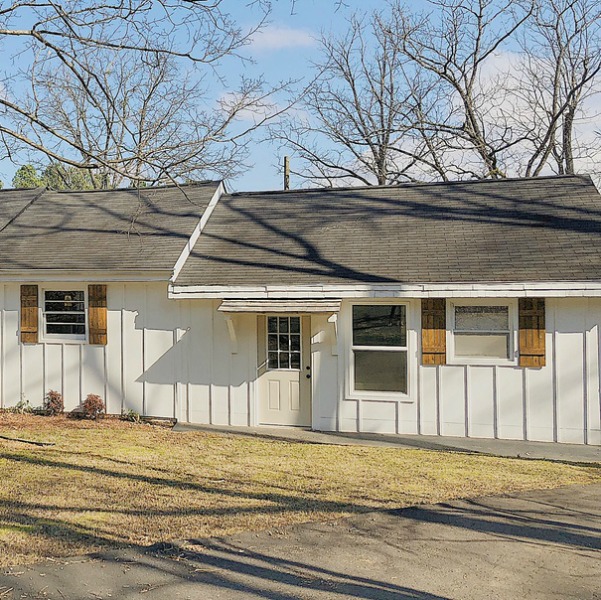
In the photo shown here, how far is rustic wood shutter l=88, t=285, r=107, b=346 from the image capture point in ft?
38.0

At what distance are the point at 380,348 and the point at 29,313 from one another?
6759 mm

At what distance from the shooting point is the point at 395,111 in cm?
2752

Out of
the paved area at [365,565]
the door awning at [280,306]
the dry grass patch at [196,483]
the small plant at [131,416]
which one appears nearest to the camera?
the paved area at [365,565]

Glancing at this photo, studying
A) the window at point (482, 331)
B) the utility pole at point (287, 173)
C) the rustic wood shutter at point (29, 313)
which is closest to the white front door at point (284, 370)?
the window at point (482, 331)

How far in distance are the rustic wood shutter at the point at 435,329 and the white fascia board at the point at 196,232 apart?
14.5ft

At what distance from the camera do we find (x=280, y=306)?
33.8 feet

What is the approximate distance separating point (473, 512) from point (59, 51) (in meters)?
7.29

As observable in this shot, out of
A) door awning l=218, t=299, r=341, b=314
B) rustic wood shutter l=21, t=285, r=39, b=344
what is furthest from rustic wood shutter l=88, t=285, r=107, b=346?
door awning l=218, t=299, r=341, b=314

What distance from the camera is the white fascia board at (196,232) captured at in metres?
11.2

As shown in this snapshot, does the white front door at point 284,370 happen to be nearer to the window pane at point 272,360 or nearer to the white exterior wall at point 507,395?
the window pane at point 272,360

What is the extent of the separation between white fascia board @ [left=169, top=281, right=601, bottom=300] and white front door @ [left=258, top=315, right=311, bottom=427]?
0.82 metres

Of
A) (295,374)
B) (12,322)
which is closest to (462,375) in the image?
(295,374)

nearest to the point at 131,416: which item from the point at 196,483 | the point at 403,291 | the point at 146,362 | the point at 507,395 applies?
the point at 146,362

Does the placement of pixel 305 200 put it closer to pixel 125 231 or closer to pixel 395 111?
pixel 125 231
